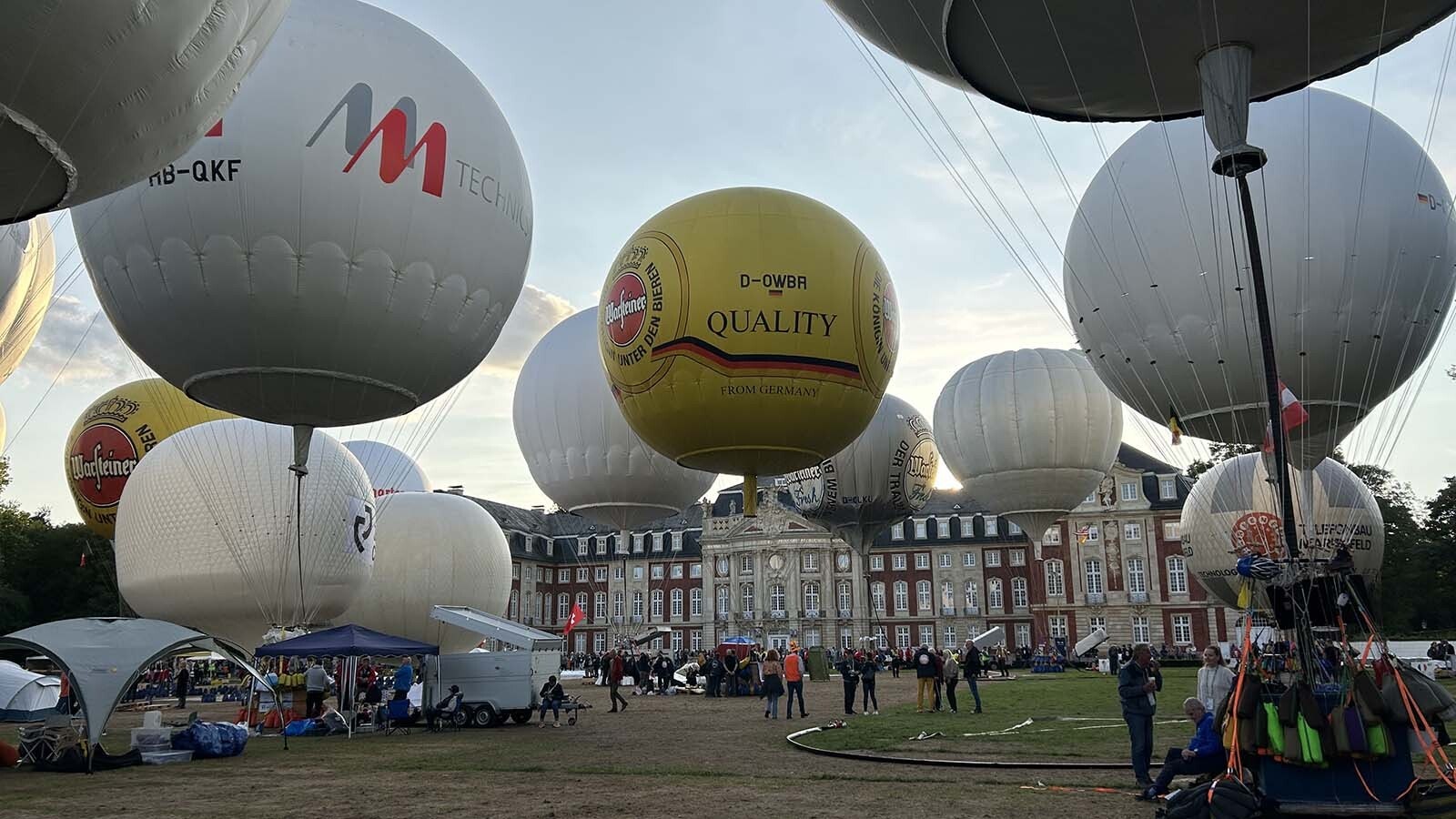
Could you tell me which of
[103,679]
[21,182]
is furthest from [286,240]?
[103,679]

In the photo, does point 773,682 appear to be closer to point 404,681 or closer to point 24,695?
point 404,681

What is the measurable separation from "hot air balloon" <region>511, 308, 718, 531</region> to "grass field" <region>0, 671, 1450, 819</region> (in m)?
5.10

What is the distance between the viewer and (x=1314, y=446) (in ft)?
51.6

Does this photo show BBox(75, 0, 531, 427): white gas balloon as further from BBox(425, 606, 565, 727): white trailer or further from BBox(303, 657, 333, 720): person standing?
BBox(303, 657, 333, 720): person standing

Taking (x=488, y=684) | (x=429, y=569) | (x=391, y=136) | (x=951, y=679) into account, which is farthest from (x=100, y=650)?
(x=951, y=679)

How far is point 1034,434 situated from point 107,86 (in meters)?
23.7

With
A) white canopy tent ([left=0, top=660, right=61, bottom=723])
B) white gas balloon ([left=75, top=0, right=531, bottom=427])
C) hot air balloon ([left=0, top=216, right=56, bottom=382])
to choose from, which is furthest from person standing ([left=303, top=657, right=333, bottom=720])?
white gas balloon ([left=75, top=0, right=531, bottom=427])

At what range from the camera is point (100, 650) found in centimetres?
1562

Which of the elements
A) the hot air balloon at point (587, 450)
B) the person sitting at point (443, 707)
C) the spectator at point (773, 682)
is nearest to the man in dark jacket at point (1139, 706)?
the spectator at point (773, 682)

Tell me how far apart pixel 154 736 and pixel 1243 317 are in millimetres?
16799

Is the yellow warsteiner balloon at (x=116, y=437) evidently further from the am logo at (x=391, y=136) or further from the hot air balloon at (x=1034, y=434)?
the hot air balloon at (x=1034, y=434)

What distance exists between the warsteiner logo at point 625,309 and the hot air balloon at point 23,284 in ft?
26.0

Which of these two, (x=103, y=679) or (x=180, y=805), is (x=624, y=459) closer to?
(x=103, y=679)

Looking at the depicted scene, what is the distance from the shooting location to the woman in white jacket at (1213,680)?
37.0ft
